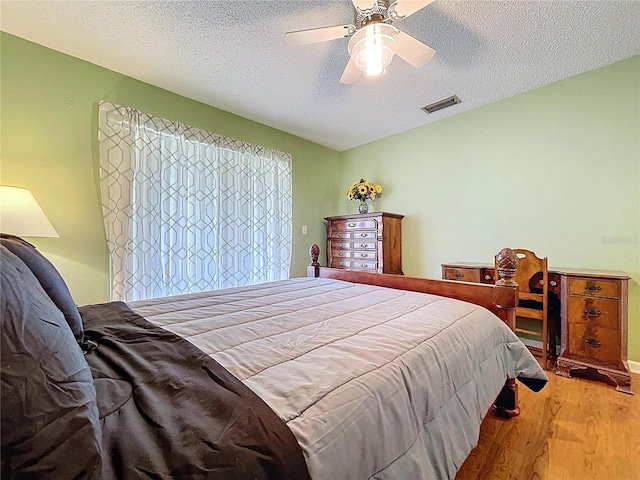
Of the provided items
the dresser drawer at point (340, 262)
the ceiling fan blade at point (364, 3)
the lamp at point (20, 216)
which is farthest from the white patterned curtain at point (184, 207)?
the ceiling fan blade at point (364, 3)

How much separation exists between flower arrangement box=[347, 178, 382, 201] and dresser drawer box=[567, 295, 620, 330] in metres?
2.30

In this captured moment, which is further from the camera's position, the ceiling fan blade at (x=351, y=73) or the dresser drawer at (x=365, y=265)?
the dresser drawer at (x=365, y=265)

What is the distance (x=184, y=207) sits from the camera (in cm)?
279

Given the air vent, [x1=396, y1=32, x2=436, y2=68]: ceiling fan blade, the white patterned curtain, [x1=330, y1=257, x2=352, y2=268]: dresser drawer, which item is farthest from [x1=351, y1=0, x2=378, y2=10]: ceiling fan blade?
[x1=330, y1=257, x2=352, y2=268]: dresser drawer

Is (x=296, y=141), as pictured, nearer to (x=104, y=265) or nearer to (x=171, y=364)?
(x=104, y=265)

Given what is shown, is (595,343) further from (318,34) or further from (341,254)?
(318,34)

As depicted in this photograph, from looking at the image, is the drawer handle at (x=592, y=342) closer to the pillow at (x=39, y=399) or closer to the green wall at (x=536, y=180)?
the green wall at (x=536, y=180)

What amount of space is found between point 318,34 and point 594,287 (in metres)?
2.61

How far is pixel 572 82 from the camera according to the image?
A: 2.54 m

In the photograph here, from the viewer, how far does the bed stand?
1.52 ft

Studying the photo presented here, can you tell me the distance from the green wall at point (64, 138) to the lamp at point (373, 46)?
2.03 metres

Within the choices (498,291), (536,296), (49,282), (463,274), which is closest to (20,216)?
(49,282)

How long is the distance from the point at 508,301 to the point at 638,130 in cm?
208

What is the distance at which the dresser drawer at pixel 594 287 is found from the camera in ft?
6.67
